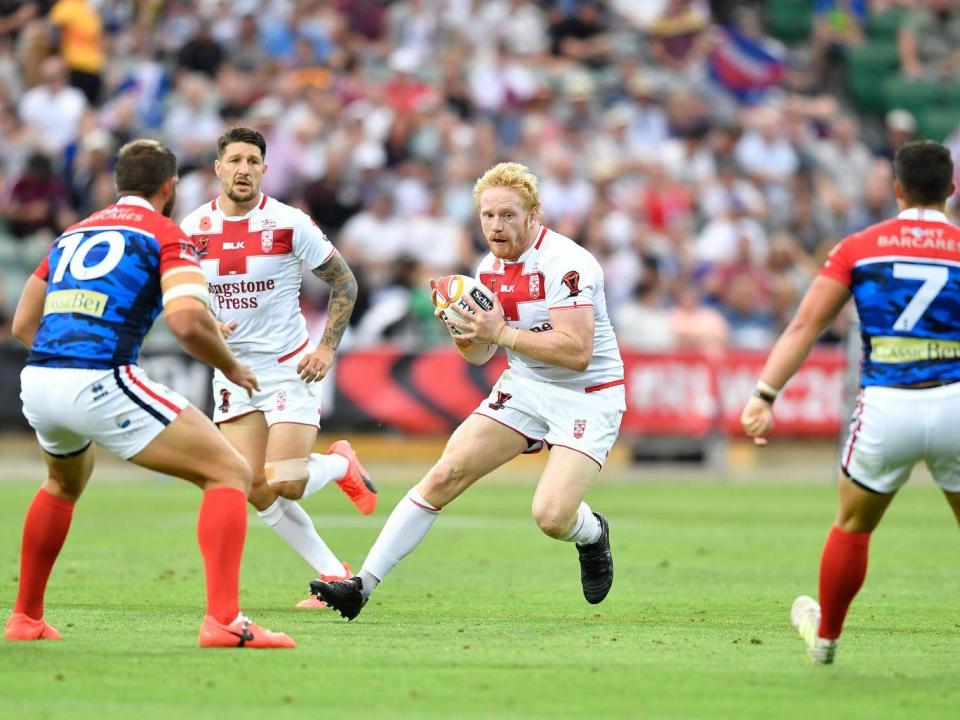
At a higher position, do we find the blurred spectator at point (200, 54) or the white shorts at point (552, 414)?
the blurred spectator at point (200, 54)

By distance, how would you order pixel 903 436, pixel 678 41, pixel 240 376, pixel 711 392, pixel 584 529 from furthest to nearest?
pixel 678 41 → pixel 711 392 → pixel 584 529 → pixel 240 376 → pixel 903 436

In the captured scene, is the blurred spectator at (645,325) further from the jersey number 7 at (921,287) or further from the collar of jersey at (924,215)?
the jersey number 7 at (921,287)

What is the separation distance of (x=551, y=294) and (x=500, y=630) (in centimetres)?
192

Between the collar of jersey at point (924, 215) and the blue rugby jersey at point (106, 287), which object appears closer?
the collar of jersey at point (924, 215)

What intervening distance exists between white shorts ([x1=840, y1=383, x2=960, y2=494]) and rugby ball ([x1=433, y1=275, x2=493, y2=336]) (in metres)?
2.51

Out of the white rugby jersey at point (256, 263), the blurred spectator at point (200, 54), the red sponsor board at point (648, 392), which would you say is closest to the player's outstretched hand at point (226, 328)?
the white rugby jersey at point (256, 263)

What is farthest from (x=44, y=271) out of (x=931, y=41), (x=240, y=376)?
(x=931, y=41)

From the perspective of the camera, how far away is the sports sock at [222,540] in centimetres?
754

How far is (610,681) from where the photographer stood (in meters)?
6.97

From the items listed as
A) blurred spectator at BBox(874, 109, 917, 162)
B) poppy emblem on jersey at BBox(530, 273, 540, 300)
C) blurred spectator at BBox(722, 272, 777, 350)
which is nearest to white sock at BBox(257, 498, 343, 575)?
poppy emblem on jersey at BBox(530, 273, 540, 300)

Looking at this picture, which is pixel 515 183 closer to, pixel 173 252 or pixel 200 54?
pixel 173 252

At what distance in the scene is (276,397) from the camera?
10109 mm

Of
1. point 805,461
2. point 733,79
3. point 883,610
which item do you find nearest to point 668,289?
point 805,461

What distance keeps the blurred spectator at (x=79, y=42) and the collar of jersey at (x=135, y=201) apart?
1575 centimetres
